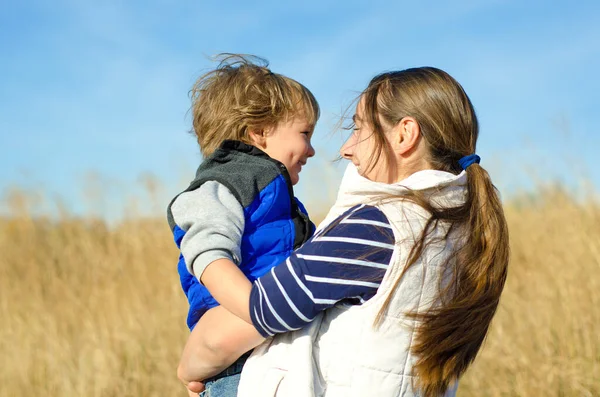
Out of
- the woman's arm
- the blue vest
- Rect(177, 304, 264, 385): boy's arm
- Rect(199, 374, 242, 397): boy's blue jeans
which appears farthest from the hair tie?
Rect(199, 374, 242, 397): boy's blue jeans

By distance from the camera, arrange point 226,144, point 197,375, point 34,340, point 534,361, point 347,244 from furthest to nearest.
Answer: point 34,340
point 534,361
point 226,144
point 197,375
point 347,244

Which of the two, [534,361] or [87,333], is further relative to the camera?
[87,333]

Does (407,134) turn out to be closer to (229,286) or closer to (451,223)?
(451,223)

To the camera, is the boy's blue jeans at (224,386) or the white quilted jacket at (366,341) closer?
the white quilted jacket at (366,341)

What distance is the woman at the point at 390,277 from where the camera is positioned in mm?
1604

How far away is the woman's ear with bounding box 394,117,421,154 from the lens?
1816mm

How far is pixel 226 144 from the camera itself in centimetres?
213

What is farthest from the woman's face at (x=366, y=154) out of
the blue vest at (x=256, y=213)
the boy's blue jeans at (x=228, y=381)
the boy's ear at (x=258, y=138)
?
the boy's blue jeans at (x=228, y=381)

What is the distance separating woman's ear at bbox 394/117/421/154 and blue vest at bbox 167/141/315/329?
41cm

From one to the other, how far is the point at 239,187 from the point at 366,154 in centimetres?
39

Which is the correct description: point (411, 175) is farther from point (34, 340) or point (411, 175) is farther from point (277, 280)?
point (34, 340)

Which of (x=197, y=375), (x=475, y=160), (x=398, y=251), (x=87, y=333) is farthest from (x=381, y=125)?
(x=87, y=333)

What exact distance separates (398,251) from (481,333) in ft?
1.49

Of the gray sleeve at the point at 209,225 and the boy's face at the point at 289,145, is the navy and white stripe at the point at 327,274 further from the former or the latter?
the boy's face at the point at 289,145
